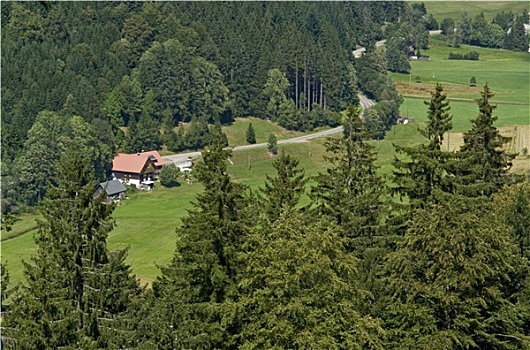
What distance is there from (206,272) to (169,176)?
82.3m

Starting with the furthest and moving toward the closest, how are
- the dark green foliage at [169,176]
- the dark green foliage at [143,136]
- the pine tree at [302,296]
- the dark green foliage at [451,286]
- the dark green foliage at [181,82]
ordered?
the dark green foliage at [181,82] → the dark green foliage at [143,136] → the dark green foliage at [169,176] → the dark green foliage at [451,286] → the pine tree at [302,296]

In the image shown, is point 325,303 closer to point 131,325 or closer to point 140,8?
point 131,325

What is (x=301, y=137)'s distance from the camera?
138375 millimetres

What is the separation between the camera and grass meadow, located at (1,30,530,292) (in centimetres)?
7862

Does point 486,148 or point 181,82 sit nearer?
point 486,148

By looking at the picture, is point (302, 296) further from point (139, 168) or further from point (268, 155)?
point (268, 155)

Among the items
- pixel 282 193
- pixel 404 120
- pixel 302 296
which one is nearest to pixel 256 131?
pixel 404 120

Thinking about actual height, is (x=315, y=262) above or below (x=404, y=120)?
above

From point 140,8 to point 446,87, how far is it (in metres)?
66.1

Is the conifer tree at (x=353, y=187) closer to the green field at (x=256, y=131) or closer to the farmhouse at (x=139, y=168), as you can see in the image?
the farmhouse at (x=139, y=168)

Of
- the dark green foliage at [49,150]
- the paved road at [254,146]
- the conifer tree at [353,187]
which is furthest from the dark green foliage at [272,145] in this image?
the conifer tree at [353,187]

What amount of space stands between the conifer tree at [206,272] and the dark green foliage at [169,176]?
262ft

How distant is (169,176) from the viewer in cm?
11150

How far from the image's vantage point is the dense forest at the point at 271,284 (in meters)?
25.0
